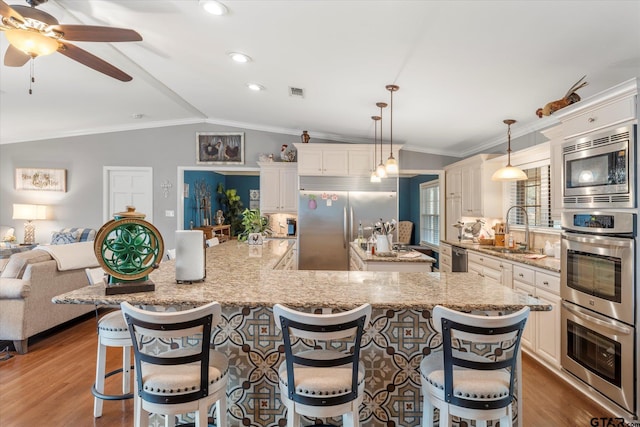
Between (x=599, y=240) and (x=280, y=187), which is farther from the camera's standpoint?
(x=280, y=187)

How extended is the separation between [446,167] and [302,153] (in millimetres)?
2527

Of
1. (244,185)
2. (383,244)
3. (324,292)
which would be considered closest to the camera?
(324,292)

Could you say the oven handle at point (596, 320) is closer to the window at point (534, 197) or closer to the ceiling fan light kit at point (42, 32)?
the window at point (534, 197)

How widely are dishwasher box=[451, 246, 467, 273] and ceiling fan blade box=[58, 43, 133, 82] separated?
168 inches

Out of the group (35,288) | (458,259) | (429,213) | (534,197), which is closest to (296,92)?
(458,259)

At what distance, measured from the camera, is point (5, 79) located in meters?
4.06

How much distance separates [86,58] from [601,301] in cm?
424

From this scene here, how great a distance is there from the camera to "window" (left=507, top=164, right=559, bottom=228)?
3.97 meters

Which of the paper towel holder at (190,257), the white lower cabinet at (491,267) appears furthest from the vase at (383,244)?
the paper towel holder at (190,257)

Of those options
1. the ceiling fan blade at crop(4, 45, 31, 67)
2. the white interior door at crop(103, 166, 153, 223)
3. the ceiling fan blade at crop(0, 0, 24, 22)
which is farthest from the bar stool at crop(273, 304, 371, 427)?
the white interior door at crop(103, 166, 153, 223)

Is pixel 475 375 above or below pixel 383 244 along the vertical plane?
below

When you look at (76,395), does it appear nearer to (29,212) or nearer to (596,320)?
(596,320)

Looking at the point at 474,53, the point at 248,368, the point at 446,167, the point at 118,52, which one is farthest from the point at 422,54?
the point at 446,167

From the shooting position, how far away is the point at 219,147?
636 centimetres
